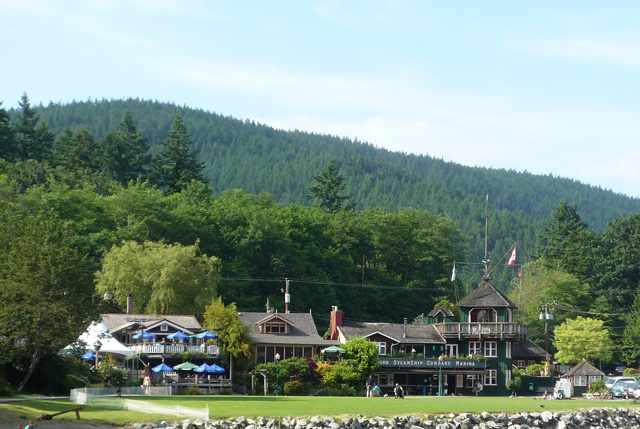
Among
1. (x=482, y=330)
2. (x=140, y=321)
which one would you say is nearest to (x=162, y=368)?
A: (x=140, y=321)

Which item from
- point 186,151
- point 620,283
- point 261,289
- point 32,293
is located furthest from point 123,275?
point 620,283

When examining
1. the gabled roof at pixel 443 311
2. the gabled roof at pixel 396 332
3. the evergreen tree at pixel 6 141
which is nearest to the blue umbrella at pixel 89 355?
the gabled roof at pixel 396 332

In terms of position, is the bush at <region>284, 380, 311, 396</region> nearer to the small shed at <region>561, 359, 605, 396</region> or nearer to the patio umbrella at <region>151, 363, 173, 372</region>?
the patio umbrella at <region>151, 363, 173, 372</region>

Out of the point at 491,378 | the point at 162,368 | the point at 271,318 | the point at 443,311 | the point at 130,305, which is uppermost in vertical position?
the point at 130,305

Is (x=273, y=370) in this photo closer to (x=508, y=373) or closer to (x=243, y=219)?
(x=508, y=373)

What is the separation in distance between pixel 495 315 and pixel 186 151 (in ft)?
211

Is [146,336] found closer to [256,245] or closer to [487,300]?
[487,300]

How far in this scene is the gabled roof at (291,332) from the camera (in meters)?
80.4

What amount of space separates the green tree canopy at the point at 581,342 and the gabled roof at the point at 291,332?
30401 millimetres

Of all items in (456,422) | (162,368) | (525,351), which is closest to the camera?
(456,422)

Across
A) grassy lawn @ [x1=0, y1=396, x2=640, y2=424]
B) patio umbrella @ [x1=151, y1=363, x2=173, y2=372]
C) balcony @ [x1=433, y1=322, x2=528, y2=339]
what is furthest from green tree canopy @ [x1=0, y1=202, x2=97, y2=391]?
balcony @ [x1=433, y1=322, x2=528, y2=339]

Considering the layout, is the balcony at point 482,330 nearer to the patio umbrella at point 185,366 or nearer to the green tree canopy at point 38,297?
the patio umbrella at point 185,366

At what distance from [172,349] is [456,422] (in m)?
27.6

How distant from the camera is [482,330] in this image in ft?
289
